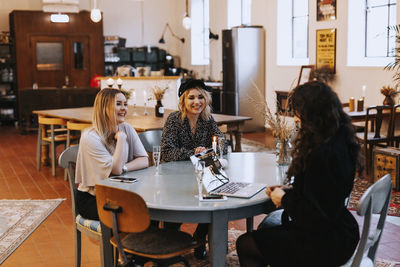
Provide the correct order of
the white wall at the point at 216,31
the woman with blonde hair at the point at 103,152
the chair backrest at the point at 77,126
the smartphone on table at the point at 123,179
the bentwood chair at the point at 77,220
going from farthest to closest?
the white wall at the point at 216,31 → the chair backrest at the point at 77,126 → the woman with blonde hair at the point at 103,152 → the bentwood chair at the point at 77,220 → the smartphone on table at the point at 123,179

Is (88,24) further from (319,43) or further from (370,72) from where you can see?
(370,72)

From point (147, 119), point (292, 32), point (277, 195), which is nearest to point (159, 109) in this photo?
point (147, 119)

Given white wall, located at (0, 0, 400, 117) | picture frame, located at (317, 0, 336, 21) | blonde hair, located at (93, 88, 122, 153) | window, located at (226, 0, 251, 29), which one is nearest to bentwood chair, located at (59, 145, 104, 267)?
blonde hair, located at (93, 88, 122, 153)

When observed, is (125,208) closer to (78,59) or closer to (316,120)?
(316,120)

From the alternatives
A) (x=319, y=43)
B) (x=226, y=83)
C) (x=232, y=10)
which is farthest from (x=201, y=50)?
(x=319, y=43)

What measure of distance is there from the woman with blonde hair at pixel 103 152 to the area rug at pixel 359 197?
100 inches

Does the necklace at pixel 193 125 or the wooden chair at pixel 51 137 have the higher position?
the necklace at pixel 193 125

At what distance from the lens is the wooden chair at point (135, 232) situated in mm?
2514

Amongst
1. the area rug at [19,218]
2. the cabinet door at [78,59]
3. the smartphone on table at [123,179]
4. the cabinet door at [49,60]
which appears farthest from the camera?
the cabinet door at [78,59]

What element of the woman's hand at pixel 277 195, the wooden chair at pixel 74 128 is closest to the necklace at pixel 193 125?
the woman's hand at pixel 277 195

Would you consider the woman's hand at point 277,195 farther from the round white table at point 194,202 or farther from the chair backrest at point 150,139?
the chair backrest at point 150,139

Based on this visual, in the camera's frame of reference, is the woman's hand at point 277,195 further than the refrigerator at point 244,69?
No

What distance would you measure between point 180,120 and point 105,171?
0.90 meters

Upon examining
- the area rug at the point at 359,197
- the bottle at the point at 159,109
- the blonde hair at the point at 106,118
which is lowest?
the area rug at the point at 359,197
